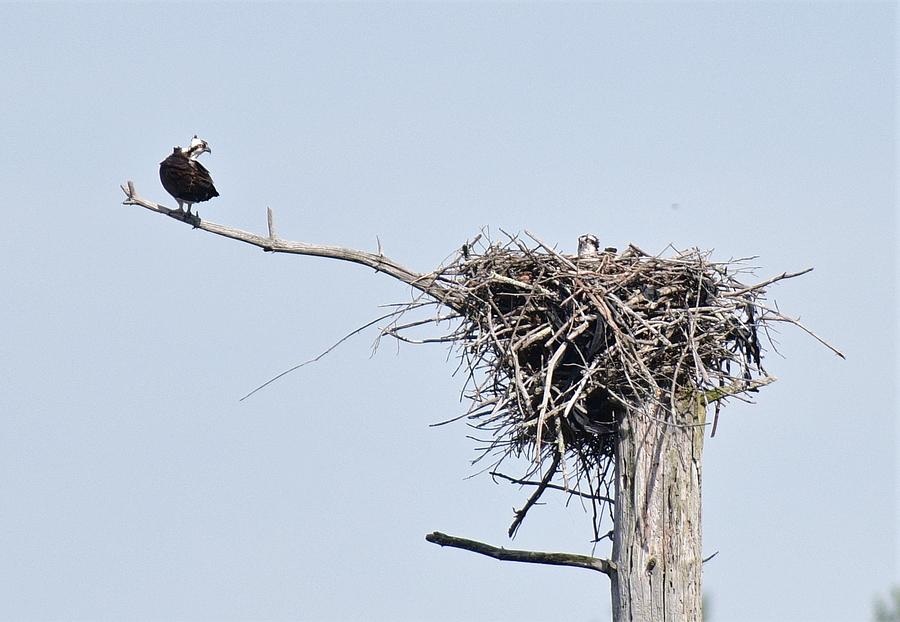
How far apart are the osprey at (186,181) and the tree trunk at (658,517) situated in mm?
4346

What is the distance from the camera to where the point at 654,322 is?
7.75 metres

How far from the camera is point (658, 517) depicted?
7.13 metres

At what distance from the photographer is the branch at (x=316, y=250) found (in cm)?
758

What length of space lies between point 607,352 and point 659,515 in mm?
1010

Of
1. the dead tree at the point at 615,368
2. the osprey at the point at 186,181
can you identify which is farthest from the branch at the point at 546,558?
the osprey at the point at 186,181

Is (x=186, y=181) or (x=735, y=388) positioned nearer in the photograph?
(x=735, y=388)

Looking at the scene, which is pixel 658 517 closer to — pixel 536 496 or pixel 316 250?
pixel 536 496

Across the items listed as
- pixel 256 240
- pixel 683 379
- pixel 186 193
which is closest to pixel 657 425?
pixel 683 379

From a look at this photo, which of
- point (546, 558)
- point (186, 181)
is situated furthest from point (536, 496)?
point (186, 181)

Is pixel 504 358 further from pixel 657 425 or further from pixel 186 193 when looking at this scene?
pixel 186 193

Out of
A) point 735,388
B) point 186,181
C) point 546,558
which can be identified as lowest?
point 546,558

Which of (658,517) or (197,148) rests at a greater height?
(197,148)

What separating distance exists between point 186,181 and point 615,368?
424 cm

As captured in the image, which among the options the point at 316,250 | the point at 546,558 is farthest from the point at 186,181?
the point at 546,558
